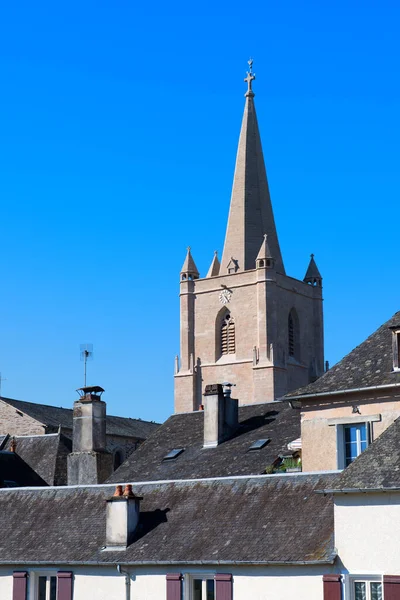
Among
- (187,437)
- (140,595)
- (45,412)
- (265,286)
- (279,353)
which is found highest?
(265,286)

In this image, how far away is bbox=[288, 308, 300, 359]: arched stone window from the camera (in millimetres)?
96062

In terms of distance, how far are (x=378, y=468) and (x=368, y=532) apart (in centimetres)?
132

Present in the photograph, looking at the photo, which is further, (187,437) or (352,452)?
(187,437)

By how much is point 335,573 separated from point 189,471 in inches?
548

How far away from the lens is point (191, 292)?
9831 centimetres

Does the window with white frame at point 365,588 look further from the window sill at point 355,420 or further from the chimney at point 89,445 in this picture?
the chimney at point 89,445

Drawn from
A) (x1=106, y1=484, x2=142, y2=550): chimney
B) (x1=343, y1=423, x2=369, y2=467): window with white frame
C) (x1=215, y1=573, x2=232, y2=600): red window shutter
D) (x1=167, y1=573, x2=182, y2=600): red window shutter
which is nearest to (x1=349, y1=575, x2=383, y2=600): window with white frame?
(x1=215, y1=573, x2=232, y2=600): red window shutter

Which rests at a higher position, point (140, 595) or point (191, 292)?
point (191, 292)

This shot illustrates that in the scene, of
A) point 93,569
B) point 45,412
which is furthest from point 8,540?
point 45,412

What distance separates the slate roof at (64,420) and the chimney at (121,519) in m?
43.0

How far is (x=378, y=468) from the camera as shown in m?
22.4

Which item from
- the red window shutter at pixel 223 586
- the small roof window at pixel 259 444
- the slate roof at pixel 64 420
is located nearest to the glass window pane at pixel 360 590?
the red window shutter at pixel 223 586

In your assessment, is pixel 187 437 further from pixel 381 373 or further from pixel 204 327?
pixel 204 327

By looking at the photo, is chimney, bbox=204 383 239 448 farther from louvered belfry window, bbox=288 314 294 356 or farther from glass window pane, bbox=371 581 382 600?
louvered belfry window, bbox=288 314 294 356
